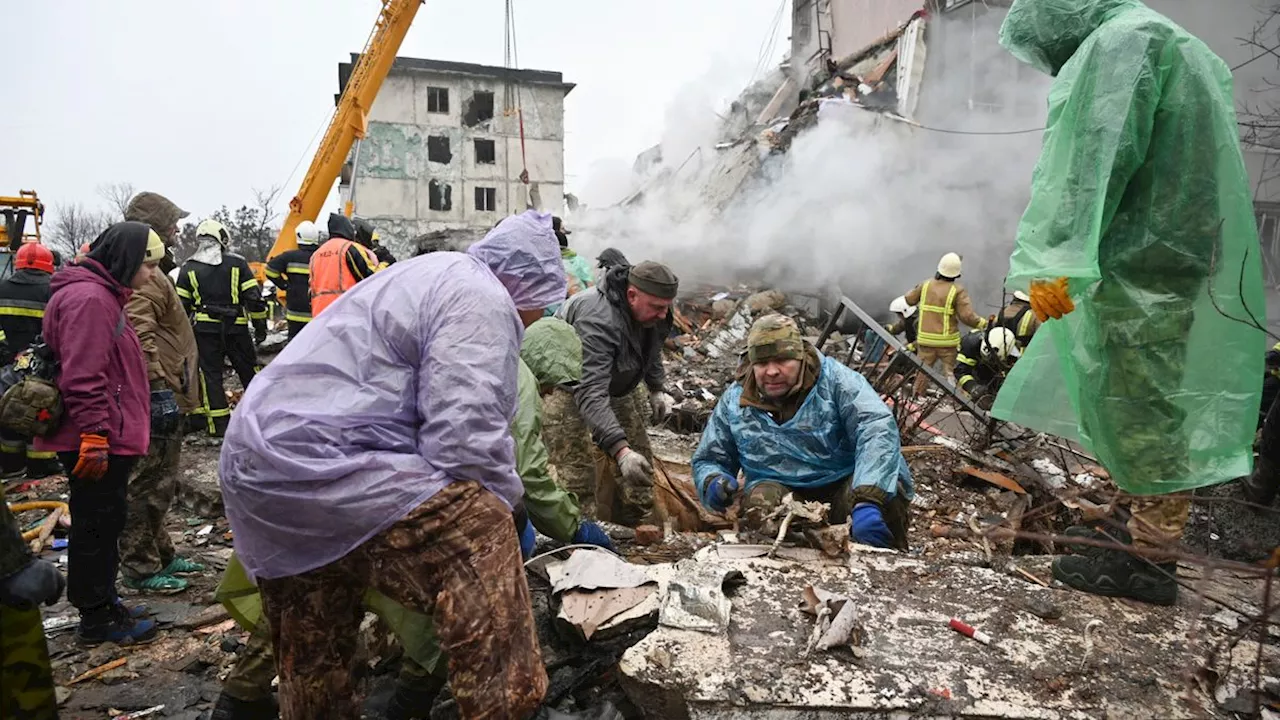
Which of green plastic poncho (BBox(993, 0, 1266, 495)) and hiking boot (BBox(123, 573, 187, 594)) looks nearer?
green plastic poncho (BBox(993, 0, 1266, 495))

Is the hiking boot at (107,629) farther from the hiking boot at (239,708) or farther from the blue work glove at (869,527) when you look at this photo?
the blue work glove at (869,527)

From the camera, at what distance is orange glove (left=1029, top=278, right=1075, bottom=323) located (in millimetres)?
2448

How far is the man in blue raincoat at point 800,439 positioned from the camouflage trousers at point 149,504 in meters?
2.73

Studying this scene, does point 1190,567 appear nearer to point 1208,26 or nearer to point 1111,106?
point 1111,106

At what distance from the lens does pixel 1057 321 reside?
2746 millimetres

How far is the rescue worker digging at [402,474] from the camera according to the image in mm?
1601

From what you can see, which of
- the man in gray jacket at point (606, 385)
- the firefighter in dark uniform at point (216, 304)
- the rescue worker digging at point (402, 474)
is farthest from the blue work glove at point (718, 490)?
the firefighter in dark uniform at point (216, 304)

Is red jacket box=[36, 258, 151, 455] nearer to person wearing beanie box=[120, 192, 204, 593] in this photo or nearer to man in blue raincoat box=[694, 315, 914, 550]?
person wearing beanie box=[120, 192, 204, 593]

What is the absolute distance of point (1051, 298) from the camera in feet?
8.09

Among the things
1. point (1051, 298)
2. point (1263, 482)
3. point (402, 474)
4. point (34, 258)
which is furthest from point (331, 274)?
point (1263, 482)

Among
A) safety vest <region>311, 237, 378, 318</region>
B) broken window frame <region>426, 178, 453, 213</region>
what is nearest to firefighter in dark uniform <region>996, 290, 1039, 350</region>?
safety vest <region>311, 237, 378, 318</region>

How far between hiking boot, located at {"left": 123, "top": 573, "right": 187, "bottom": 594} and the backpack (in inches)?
42.6

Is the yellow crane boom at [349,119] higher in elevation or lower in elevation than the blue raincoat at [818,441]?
higher

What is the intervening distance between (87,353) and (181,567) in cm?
150
